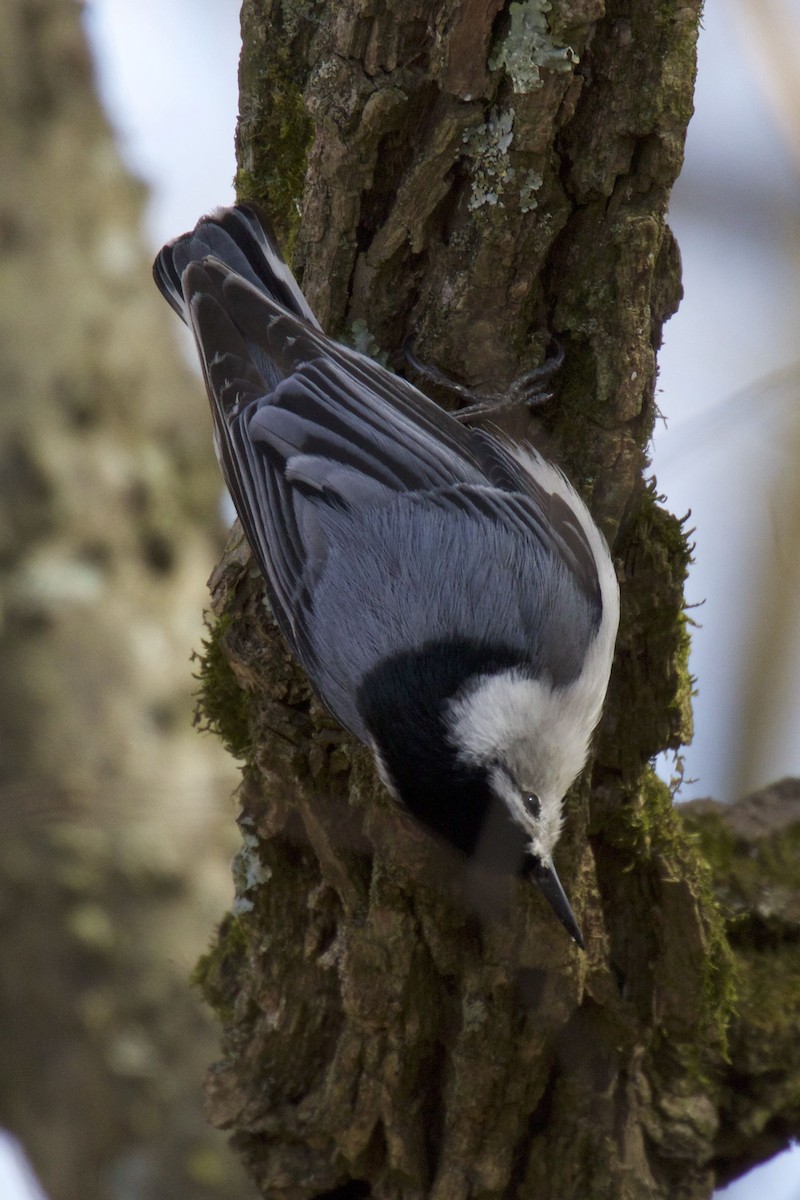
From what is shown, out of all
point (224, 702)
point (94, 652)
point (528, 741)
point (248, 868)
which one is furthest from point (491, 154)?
point (94, 652)

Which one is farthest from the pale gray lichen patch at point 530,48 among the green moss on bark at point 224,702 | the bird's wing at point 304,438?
the green moss on bark at point 224,702

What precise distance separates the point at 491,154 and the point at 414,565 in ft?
2.20

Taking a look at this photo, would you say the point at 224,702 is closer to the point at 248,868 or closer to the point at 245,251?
the point at 248,868

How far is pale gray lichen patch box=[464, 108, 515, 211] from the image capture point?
1836 millimetres

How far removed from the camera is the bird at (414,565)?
6.04 ft

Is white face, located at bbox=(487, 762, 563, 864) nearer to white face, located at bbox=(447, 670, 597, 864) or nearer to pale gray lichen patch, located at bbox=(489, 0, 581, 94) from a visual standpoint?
white face, located at bbox=(447, 670, 597, 864)

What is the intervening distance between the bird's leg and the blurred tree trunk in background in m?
1.52

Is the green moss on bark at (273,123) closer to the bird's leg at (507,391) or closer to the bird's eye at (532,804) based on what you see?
the bird's leg at (507,391)

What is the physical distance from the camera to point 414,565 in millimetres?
2016

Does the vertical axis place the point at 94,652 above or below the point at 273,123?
above

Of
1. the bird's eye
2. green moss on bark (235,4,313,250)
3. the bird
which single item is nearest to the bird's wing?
the bird

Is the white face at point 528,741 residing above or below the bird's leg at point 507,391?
below

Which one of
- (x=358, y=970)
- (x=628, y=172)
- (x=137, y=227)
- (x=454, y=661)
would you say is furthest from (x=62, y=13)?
(x=358, y=970)

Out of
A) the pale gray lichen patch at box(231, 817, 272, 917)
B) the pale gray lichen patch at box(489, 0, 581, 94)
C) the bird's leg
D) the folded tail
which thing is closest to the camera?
the pale gray lichen patch at box(489, 0, 581, 94)
